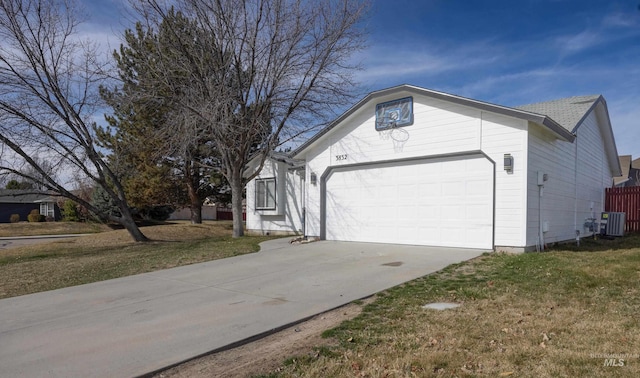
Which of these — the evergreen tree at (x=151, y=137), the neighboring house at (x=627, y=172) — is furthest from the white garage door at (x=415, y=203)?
the neighboring house at (x=627, y=172)

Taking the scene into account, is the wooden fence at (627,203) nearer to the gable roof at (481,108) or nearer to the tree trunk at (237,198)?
the gable roof at (481,108)

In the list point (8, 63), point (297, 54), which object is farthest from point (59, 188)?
point (297, 54)

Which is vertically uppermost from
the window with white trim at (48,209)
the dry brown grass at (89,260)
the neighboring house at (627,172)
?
the neighboring house at (627,172)

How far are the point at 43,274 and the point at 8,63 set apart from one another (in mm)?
8271

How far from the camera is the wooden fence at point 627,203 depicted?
1606 centimetres

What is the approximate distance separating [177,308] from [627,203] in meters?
17.9

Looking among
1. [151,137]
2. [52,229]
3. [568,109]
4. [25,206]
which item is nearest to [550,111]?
[568,109]

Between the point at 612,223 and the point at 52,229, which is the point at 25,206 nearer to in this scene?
the point at 52,229

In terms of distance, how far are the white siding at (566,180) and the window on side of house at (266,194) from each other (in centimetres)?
1032

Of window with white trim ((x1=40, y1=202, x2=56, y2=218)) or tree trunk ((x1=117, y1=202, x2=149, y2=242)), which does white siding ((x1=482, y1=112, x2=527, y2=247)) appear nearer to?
tree trunk ((x1=117, y1=202, x2=149, y2=242))

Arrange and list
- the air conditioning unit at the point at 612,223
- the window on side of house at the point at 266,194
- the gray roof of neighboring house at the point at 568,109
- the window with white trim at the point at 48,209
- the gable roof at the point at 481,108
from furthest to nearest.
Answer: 1. the window with white trim at the point at 48,209
2. the window on side of house at the point at 266,194
3. the air conditioning unit at the point at 612,223
4. the gray roof of neighboring house at the point at 568,109
5. the gable roof at the point at 481,108

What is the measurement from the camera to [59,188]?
14.7m

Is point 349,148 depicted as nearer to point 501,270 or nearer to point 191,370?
point 501,270

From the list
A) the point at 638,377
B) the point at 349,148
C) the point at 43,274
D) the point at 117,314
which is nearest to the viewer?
the point at 638,377
